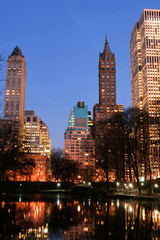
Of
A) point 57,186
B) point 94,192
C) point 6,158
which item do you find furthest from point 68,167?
point 6,158

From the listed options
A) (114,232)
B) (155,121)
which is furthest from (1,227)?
(155,121)

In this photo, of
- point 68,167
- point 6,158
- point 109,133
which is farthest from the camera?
point 68,167

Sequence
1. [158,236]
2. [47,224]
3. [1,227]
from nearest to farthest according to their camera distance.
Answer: [158,236] → [1,227] → [47,224]

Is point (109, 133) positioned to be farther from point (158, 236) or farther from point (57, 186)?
point (57, 186)

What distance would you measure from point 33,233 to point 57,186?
90.9 m

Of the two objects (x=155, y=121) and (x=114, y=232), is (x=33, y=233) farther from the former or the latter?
(x=155, y=121)

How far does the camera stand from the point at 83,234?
14109 millimetres

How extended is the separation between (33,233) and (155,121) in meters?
36.7

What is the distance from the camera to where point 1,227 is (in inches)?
624

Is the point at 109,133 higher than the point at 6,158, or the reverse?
the point at 109,133

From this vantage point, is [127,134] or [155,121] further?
[127,134]

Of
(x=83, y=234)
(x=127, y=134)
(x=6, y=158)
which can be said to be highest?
(x=127, y=134)

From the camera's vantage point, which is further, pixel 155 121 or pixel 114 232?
pixel 155 121

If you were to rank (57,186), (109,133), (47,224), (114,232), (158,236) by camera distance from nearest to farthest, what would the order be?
(158,236) → (114,232) → (47,224) → (109,133) → (57,186)
